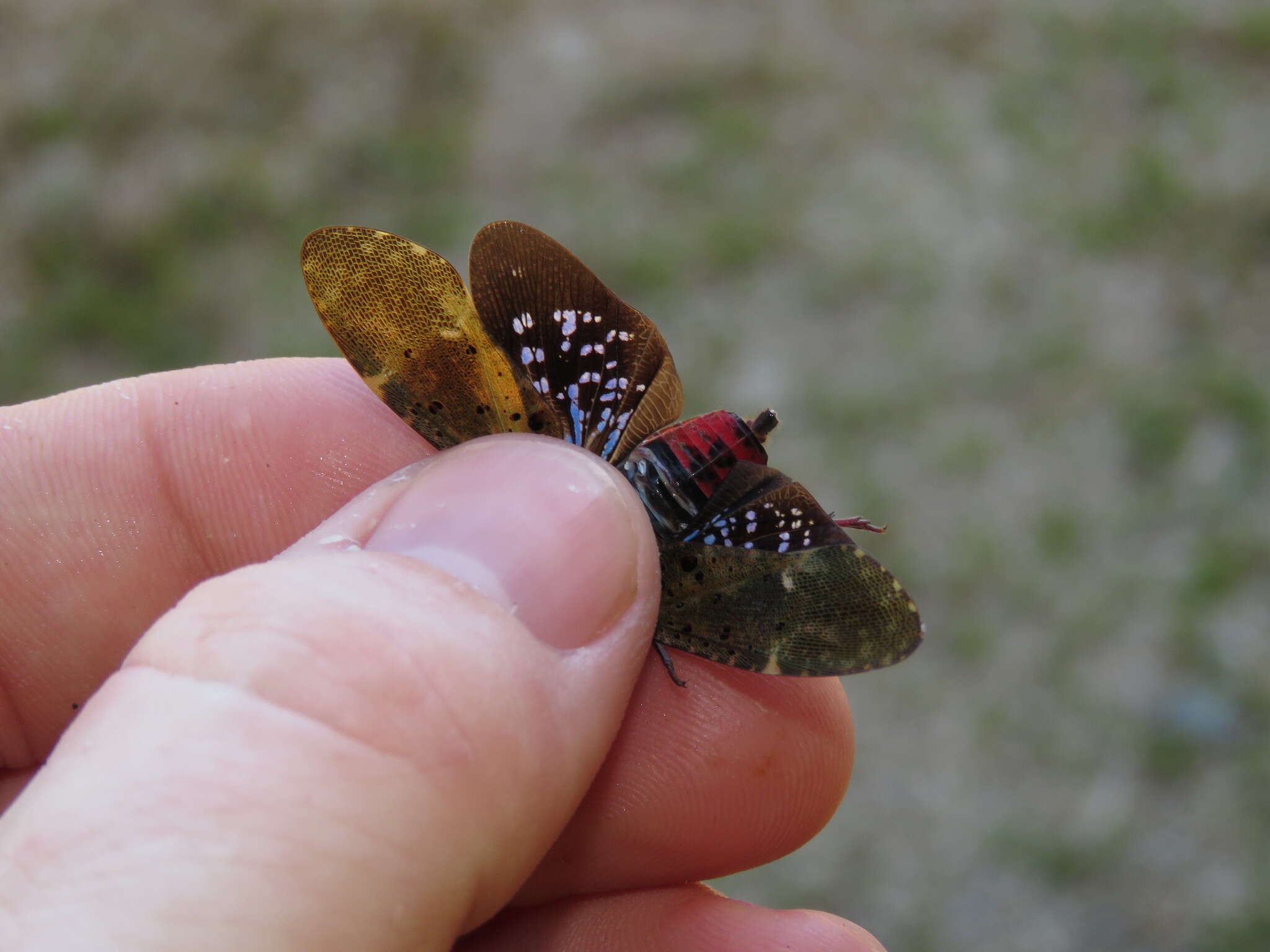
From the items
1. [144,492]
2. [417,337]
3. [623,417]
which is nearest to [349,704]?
[417,337]

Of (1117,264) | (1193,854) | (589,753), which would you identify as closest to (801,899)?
(1193,854)

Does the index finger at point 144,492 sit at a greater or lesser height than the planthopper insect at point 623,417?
lesser

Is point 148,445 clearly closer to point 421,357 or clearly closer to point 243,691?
point 421,357

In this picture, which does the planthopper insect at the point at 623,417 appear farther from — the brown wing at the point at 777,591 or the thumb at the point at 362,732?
the thumb at the point at 362,732

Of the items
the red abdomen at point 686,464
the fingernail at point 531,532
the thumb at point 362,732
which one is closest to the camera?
the thumb at point 362,732

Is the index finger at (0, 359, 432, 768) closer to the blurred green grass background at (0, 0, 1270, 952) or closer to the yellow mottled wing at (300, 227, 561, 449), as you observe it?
the yellow mottled wing at (300, 227, 561, 449)

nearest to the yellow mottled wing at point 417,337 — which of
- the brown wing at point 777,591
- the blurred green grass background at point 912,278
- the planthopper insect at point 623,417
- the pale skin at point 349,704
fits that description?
the planthopper insect at point 623,417
